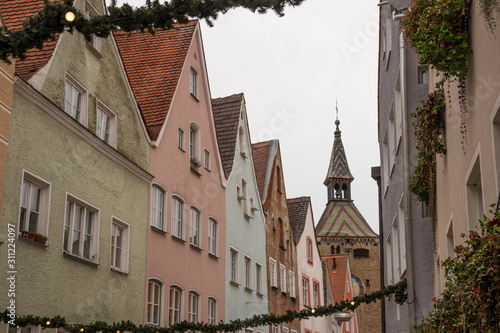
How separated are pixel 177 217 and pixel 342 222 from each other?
264 ft

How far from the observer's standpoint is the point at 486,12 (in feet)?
19.9

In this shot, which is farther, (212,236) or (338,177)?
(338,177)

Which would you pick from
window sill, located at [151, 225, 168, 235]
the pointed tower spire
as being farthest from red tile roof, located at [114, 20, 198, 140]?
the pointed tower spire

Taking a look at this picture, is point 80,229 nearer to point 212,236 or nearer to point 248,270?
point 212,236

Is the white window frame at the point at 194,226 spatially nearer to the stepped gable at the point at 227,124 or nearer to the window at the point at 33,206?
the stepped gable at the point at 227,124

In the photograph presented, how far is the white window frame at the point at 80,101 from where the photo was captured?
1490 cm

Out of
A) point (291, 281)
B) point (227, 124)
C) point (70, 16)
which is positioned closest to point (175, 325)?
point (70, 16)

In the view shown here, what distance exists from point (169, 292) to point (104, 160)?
4.92 metres

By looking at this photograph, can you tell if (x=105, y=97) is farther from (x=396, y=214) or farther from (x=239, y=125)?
(x=239, y=125)

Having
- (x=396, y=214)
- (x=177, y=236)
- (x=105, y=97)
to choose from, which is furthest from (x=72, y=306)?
(x=396, y=214)

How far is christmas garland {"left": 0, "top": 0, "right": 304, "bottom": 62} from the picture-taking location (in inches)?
231

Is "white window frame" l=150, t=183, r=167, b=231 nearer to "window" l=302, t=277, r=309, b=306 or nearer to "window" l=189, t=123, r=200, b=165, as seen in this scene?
"window" l=189, t=123, r=200, b=165

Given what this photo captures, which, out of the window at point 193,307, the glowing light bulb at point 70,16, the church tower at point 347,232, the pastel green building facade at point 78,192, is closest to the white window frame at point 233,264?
the window at point 193,307

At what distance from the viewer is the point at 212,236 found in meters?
23.3
